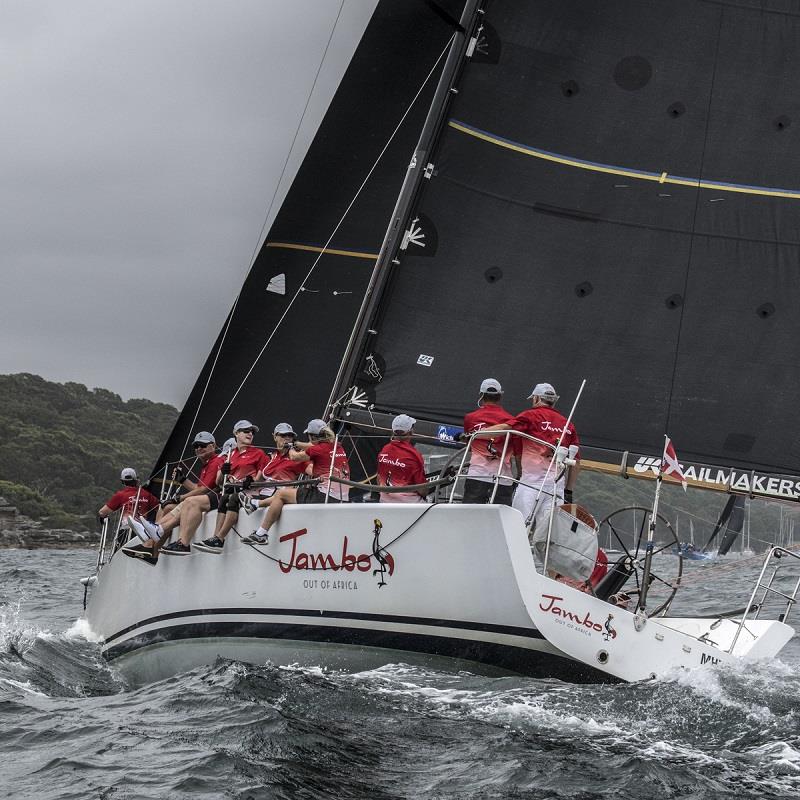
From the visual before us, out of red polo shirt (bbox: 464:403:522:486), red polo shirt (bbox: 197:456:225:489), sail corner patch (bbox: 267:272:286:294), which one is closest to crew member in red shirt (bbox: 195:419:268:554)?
red polo shirt (bbox: 197:456:225:489)

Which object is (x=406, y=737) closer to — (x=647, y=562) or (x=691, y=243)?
(x=647, y=562)

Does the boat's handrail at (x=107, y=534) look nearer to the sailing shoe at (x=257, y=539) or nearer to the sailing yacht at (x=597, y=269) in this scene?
the sailing yacht at (x=597, y=269)

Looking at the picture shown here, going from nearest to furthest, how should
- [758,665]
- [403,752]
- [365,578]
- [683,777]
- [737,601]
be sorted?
1. [683,777]
2. [403,752]
3. [365,578]
4. [758,665]
5. [737,601]

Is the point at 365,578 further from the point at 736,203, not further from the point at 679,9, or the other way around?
the point at 679,9

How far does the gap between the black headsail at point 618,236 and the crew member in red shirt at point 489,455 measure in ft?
3.57

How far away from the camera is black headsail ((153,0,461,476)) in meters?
12.9

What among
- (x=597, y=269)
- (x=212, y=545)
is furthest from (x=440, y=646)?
(x=597, y=269)

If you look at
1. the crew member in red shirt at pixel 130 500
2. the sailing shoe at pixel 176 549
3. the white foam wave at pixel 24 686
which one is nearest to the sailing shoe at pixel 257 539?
the sailing shoe at pixel 176 549

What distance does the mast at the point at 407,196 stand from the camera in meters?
9.20

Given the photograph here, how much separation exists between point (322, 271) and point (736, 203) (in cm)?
547

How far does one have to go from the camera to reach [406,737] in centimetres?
607

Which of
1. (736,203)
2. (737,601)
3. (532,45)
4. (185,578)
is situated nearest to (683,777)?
(185,578)

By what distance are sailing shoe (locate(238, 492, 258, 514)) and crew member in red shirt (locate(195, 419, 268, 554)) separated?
6cm

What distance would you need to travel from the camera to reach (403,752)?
5.81m
